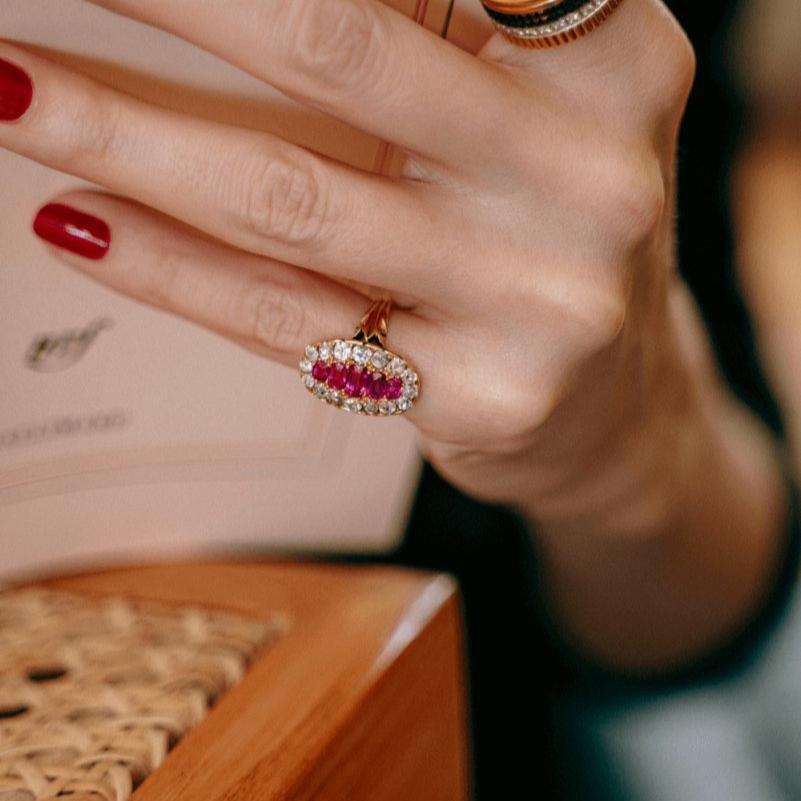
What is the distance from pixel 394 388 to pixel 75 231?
143 millimetres

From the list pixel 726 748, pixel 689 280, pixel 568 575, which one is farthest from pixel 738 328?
pixel 726 748

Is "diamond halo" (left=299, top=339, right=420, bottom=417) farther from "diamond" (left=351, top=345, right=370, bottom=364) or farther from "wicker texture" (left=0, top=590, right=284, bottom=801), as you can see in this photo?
"wicker texture" (left=0, top=590, right=284, bottom=801)

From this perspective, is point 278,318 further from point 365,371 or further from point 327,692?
point 327,692

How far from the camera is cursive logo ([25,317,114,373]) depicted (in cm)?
40

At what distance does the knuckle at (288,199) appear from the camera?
0.29 meters

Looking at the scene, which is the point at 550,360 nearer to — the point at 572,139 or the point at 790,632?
the point at 572,139

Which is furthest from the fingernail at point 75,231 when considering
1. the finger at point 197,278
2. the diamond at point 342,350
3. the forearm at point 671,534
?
the forearm at point 671,534

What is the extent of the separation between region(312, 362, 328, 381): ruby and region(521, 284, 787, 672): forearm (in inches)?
7.3

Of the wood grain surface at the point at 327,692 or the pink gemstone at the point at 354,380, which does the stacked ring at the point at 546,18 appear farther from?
the wood grain surface at the point at 327,692

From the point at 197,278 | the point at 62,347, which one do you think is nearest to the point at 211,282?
the point at 197,278

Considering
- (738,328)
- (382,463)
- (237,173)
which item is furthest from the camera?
(738,328)

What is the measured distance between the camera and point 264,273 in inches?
13.5

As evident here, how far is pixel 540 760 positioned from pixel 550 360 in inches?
18.4

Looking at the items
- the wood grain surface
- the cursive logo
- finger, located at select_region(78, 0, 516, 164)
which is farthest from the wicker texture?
finger, located at select_region(78, 0, 516, 164)
